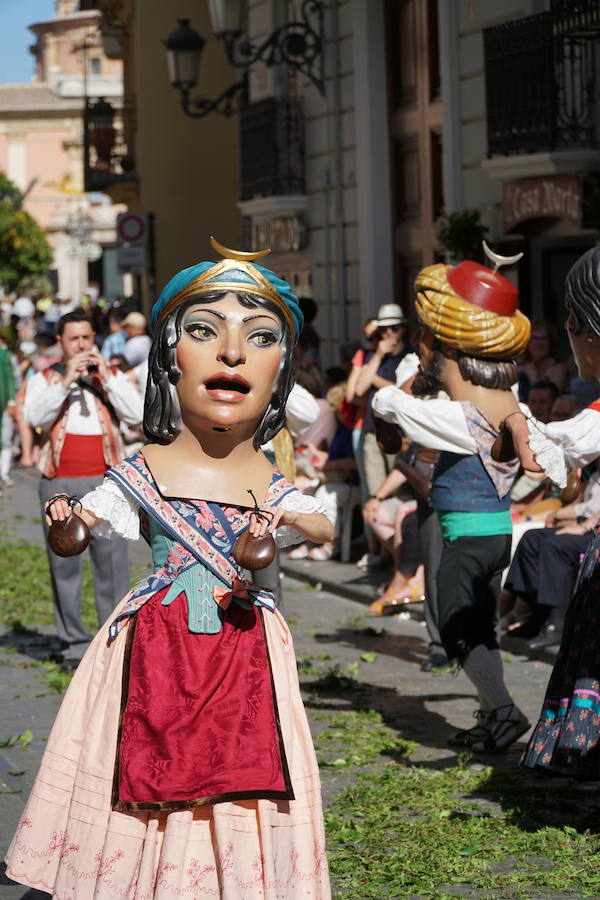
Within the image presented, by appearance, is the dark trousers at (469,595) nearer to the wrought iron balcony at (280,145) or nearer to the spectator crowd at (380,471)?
the spectator crowd at (380,471)

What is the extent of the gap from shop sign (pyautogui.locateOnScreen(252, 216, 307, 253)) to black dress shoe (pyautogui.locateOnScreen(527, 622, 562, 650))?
11.0m

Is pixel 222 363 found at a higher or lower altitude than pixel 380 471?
higher

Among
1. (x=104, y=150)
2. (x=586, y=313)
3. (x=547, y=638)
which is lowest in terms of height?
(x=547, y=638)

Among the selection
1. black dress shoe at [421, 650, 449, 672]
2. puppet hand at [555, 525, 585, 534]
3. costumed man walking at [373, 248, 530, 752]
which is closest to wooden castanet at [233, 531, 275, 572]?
costumed man walking at [373, 248, 530, 752]

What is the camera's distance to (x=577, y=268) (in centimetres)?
598

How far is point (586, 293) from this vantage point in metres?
5.93

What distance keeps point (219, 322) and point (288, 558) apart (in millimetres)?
8559

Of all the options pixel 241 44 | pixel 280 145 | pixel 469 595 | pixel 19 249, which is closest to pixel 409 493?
pixel 469 595

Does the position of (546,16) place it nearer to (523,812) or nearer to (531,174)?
(531,174)

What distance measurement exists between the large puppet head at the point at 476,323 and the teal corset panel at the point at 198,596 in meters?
2.37

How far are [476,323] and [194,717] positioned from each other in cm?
274

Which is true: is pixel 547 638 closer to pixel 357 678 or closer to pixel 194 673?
pixel 357 678

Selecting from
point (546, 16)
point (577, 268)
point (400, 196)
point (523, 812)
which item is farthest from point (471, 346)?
point (400, 196)

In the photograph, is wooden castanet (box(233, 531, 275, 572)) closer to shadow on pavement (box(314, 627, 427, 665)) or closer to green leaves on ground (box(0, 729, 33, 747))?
green leaves on ground (box(0, 729, 33, 747))
